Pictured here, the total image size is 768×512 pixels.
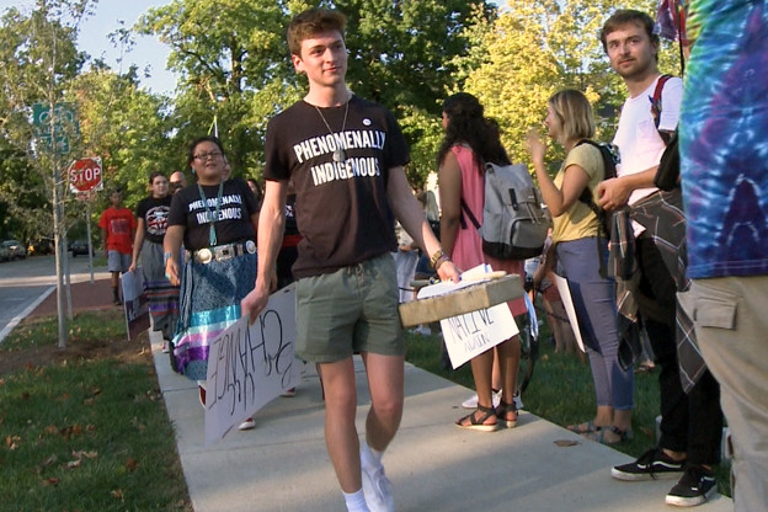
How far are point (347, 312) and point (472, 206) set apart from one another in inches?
80.2

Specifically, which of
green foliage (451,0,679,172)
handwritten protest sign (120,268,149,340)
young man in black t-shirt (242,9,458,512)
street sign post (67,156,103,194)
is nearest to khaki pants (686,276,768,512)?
young man in black t-shirt (242,9,458,512)

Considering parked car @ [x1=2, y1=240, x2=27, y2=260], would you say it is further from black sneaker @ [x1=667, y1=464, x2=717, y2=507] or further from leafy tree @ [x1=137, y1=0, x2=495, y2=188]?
black sneaker @ [x1=667, y1=464, x2=717, y2=507]

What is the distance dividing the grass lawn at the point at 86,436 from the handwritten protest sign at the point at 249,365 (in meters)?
0.56

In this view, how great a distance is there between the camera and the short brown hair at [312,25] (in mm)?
3514

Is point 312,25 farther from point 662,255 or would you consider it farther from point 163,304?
point 163,304

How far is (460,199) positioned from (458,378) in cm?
239

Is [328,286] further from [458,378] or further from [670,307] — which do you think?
[458,378]

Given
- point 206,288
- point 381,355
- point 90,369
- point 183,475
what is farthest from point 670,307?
point 90,369

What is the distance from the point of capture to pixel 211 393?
12.6 feet

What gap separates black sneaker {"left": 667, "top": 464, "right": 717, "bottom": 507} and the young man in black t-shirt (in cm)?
120

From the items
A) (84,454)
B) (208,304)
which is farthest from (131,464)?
(208,304)

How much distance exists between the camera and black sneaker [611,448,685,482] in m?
4.15

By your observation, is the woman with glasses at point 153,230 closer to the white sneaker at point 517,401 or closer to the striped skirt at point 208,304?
the striped skirt at point 208,304

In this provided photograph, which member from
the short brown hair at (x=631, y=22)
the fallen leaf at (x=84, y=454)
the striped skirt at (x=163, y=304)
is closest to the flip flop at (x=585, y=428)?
the short brown hair at (x=631, y=22)
